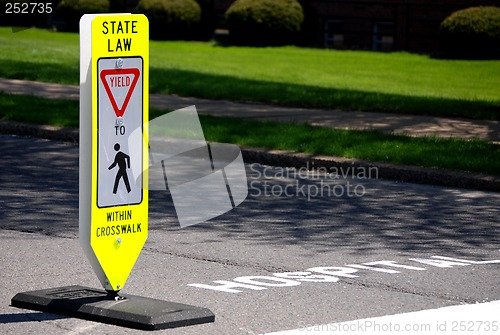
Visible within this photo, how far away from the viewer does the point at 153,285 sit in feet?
23.6

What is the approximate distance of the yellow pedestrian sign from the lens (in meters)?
6.14

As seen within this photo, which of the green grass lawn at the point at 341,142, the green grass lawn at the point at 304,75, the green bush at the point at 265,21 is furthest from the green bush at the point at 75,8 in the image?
the green grass lawn at the point at 341,142

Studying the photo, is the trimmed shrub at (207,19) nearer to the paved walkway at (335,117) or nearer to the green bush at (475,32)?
the green bush at (475,32)

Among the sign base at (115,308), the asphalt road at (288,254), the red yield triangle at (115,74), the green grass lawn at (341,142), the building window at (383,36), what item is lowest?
the asphalt road at (288,254)

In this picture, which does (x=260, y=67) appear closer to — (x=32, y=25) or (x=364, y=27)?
(x=364, y=27)

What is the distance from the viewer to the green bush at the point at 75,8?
36.8 meters

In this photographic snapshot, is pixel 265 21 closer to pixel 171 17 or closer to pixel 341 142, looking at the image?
pixel 171 17

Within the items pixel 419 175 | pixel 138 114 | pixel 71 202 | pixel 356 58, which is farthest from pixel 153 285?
pixel 356 58

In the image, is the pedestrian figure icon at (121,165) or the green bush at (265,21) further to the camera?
the green bush at (265,21)

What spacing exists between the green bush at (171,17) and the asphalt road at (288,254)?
23.4 m

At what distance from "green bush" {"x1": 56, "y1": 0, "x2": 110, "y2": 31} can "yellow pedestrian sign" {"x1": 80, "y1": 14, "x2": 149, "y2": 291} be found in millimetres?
30828

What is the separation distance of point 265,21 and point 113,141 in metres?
26.8

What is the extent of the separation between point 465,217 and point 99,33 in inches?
185

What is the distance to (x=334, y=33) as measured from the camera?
113ft
